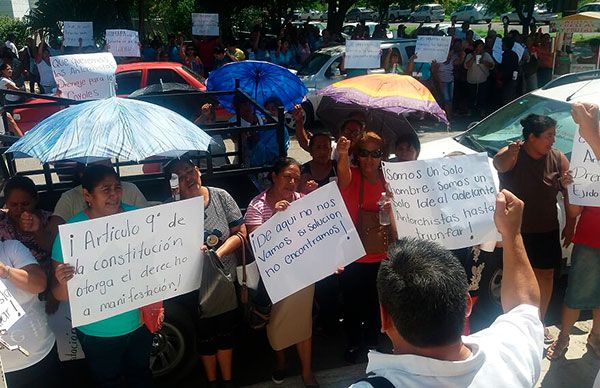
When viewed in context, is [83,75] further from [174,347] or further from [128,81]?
[174,347]

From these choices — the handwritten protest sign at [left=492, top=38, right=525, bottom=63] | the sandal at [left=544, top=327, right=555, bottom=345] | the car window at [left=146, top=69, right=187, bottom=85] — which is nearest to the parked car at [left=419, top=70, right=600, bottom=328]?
the sandal at [left=544, top=327, right=555, bottom=345]

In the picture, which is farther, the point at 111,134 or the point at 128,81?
the point at 128,81

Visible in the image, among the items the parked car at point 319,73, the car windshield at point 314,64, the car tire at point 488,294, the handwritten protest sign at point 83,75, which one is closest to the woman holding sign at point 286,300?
the car tire at point 488,294

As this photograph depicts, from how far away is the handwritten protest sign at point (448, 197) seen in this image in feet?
11.4

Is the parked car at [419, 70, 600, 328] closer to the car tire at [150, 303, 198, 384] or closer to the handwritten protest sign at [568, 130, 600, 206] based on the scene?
the handwritten protest sign at [568, 130, 600, 206]

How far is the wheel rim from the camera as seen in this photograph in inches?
149

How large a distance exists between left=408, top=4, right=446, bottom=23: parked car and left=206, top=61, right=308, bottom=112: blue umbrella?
41489mm

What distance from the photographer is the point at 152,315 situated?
126 inches

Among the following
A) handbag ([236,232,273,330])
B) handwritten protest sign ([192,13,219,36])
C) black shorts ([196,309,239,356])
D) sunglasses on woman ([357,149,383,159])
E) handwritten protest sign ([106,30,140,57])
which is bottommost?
black shorts ([196,309,239,356])

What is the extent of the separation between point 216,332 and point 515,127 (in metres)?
3.74

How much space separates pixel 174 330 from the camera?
3.79m

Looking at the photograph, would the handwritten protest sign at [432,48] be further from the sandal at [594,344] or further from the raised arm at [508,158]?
the sandal at [594,344]

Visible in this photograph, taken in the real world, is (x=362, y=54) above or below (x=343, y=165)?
above

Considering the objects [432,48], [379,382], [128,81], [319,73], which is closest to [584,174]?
[379,382]
